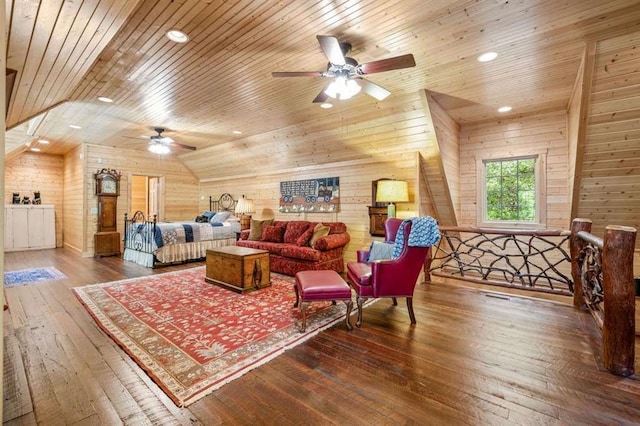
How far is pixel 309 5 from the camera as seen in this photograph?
222cm

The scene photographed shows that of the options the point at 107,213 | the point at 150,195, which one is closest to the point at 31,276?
the point at 107,213

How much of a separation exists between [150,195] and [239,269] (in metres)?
6.53

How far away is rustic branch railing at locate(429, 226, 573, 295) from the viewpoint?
3.94 m

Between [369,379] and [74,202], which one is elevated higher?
[74,202]

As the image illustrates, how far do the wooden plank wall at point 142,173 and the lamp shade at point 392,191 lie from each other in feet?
21.7

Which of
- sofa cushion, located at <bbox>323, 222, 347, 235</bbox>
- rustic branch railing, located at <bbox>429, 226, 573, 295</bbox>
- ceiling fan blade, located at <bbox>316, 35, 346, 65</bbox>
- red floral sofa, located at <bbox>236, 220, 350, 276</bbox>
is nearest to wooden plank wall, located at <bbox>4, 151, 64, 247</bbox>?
red floral sofa, located at <bbox>236, 220, 350, 276</bbox>

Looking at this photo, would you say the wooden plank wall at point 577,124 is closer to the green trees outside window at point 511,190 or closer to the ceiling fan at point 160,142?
the green trees outside window at point 511,190

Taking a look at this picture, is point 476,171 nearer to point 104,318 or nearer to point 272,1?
point 272,1

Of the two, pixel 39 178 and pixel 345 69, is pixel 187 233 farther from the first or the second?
pixel 39 178

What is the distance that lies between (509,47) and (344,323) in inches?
123

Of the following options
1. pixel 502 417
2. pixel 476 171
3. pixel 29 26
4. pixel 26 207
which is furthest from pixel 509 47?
pixel 26 207

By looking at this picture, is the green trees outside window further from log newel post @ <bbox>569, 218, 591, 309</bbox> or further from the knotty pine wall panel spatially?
the knotty pine wall panel

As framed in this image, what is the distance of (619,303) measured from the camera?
7.12ft

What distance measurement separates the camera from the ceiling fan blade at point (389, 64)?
234 centimetres
